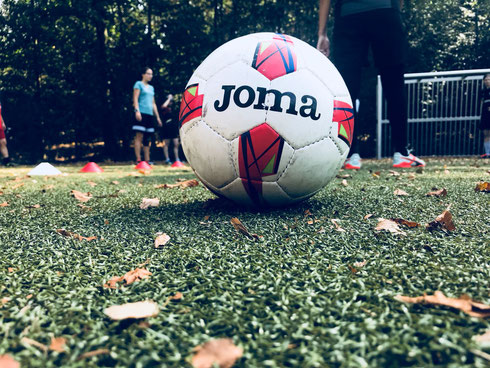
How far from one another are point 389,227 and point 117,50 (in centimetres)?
1447

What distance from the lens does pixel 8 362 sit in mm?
784

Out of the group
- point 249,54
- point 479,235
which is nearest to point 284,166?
point 249,54

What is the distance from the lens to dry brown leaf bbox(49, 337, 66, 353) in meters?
0.84

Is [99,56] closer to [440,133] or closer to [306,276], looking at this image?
[440,133]

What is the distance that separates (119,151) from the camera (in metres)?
14.3

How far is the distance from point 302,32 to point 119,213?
13.4 m

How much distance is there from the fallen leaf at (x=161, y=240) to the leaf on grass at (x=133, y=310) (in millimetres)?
589

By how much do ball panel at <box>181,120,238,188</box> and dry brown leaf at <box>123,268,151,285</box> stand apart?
965 mm

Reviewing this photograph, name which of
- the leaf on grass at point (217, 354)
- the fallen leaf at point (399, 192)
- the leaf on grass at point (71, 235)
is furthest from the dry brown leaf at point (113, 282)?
the fallen leaf at point (399, 192)

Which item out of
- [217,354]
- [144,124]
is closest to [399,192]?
[217,354]

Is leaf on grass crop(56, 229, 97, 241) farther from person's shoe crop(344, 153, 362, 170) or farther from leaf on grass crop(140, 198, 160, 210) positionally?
person's shoe crop(344, 153, 362, 170)

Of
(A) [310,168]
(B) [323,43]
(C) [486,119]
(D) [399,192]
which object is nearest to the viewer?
(A) [310,168]

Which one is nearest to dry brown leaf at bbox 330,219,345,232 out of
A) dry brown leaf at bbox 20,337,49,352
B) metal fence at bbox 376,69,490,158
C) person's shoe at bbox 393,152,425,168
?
dry brown leaf at bbox 20,337,49,352

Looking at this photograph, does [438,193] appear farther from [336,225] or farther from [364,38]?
[364,38]
